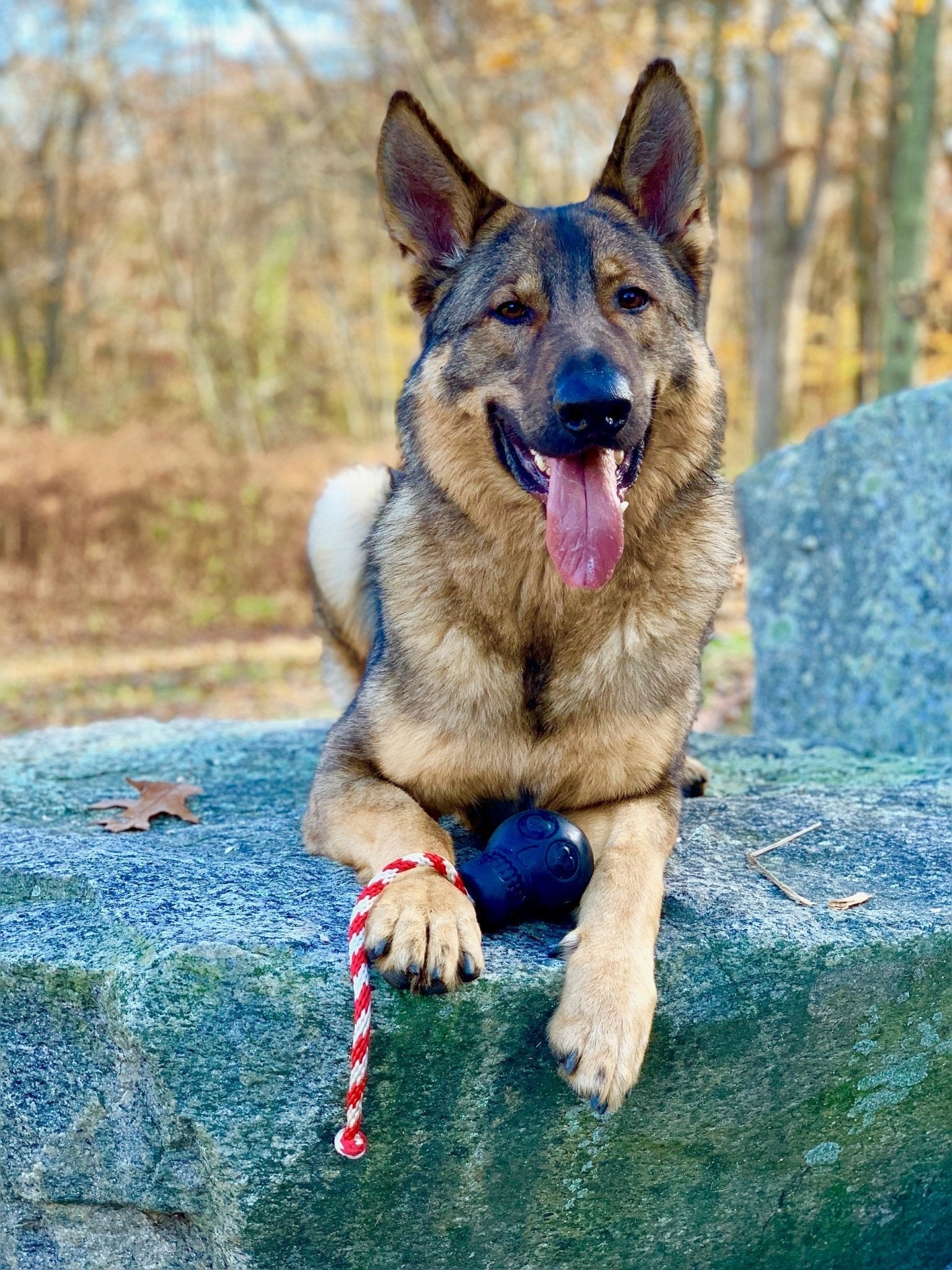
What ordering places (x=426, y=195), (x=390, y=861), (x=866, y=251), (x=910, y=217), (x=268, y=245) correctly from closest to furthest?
(x=390, y=861) < (x=426, y=195) < (x=910, y=217) < (x=866, y=251) < (x=268, y=245)

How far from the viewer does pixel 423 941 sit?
247cm

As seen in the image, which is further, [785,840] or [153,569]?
[153,569]

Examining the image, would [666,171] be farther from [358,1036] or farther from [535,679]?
[358,1036]

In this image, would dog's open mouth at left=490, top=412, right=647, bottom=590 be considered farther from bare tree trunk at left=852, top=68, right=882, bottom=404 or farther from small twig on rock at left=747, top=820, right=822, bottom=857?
bare tree trunk at left=852, top=68, right=882, bottom=404

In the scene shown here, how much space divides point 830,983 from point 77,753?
3181mm

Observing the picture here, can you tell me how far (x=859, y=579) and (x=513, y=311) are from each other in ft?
9.69

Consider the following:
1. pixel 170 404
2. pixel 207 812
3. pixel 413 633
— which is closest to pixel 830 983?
pixel 413 633

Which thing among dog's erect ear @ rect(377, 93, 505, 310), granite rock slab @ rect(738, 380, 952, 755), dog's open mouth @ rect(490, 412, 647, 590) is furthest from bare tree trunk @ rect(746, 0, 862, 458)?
dog's open mouth @ rect(490, 412, 647, 590)

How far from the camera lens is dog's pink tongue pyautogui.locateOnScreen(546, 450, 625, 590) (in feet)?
10.1

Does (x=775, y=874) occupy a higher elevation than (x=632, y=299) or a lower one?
lower

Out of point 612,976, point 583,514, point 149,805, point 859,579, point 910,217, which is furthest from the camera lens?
point 910,217

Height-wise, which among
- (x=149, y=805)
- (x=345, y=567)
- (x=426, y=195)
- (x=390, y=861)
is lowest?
(x=149, y=805)

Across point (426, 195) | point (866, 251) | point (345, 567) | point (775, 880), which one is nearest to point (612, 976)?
point (775, 880)

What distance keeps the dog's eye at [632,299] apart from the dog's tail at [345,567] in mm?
1688
